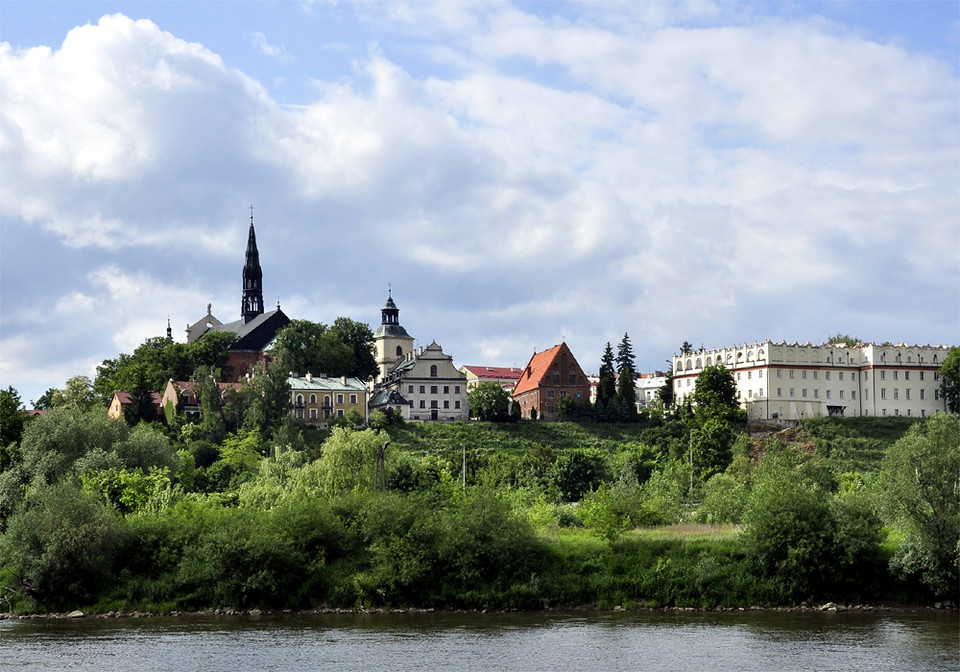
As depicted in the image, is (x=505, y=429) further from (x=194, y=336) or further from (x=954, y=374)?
(x=194, y=336)

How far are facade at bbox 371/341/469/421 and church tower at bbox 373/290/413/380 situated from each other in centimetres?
1966

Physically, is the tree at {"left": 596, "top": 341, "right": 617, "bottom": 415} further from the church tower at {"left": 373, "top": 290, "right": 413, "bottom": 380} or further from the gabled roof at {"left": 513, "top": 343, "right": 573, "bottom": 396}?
the church tower at {"left": 373, "top": 290, "right": 413, "bottom": 380}

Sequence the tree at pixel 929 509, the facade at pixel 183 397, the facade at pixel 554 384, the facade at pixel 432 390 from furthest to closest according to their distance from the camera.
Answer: the facade at pixel 554 384 → the facade at pixel 432 390 → the facade at pixel 183 397 → the tree at pixel 929 509

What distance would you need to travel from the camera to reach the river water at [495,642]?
41.0 m

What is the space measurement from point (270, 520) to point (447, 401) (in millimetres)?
68904

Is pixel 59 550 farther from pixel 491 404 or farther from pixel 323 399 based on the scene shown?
pixel 491 404

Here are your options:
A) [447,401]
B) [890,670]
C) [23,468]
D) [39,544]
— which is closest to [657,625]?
[890,670]

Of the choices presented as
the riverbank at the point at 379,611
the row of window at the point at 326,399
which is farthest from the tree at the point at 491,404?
the riverbank at the point at 379,611

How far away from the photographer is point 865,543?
170ft

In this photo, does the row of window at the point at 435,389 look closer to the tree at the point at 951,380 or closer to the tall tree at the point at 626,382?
the tall tree at the point at 626,382

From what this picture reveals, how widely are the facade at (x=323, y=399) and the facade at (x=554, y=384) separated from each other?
1506cm

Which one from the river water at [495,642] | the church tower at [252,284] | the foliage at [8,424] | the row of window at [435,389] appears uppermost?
the church tower at [252,284]

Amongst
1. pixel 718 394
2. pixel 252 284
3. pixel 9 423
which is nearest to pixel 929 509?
pixel 9 423

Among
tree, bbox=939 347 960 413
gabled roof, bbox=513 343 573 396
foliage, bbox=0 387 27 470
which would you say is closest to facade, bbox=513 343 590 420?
gabled roof, bbox=513 343 573 396
